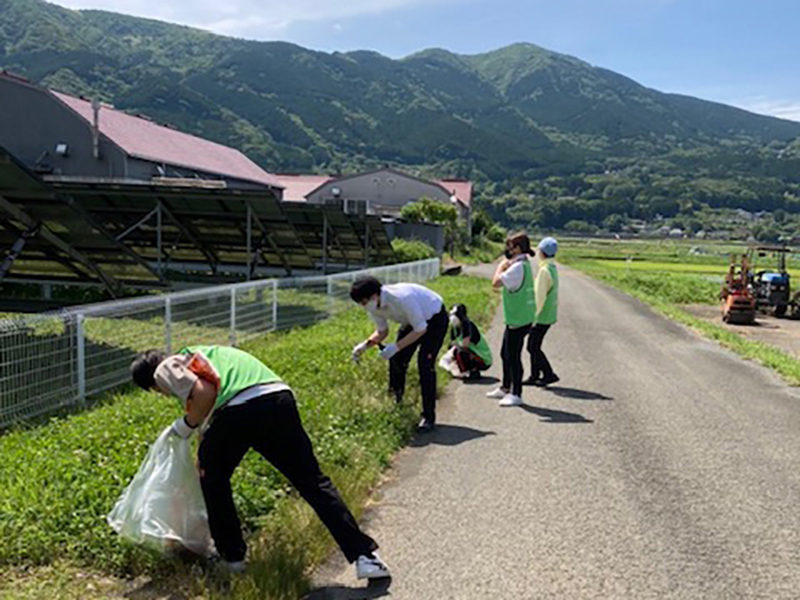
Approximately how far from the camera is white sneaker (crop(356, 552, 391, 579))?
3738 mm

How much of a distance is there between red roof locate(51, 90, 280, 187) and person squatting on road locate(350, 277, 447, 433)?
1091 inches

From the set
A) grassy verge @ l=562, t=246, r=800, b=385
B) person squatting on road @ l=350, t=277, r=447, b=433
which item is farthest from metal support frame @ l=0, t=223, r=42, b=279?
grassy verge @ l=562, t=246, r=800, b=385

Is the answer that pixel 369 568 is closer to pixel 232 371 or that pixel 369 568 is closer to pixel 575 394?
pixel 232 371

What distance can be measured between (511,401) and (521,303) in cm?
117

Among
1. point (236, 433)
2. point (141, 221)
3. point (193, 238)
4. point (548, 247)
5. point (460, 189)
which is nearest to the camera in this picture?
point (236, 433)

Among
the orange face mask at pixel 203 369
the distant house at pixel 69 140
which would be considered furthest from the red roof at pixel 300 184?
the orange face mask at pixel 203 369

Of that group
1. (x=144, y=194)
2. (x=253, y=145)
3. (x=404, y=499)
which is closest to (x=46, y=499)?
(x=404, y=499)

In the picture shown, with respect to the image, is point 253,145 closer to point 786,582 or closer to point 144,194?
point 144,194

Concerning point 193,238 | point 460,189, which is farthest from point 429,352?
point 460,189

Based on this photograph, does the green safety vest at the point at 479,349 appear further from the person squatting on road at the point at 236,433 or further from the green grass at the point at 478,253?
the green grass at the point at 478,253

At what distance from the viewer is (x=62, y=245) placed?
9406mm

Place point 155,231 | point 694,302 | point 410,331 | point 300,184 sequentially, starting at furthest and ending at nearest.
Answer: point 300,184 → point 694,302 → point 155,231 → point 410,331

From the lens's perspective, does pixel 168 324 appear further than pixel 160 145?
No

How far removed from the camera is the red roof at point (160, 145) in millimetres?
32375
